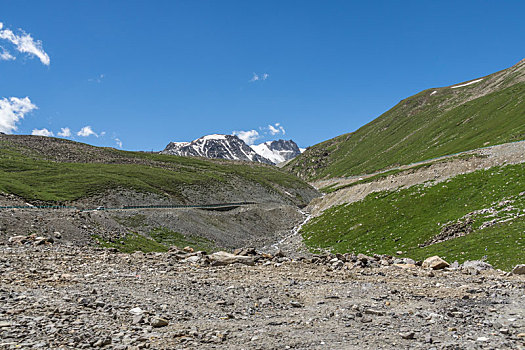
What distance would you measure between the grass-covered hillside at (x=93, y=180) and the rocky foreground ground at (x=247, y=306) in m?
73.9

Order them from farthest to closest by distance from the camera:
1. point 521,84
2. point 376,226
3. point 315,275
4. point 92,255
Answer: point 521,84
point 376,226
point 92,255
point 315,275

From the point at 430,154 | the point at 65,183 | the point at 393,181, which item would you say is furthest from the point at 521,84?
the point at 65,183

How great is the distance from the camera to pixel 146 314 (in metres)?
16.1

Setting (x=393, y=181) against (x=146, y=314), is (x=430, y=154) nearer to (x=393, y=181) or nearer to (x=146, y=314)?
(x=393, y=181)

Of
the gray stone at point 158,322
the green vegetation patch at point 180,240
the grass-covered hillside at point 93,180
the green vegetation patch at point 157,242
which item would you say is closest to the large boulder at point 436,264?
the gray stone at point 158,322

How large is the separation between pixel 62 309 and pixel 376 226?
52.2m

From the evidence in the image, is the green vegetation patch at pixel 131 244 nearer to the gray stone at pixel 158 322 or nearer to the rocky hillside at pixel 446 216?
the rocky hillside at pixel 446 216

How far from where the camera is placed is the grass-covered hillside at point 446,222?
34.7 meters

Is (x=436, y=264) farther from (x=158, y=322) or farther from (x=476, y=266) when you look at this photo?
(x=158, y=322)

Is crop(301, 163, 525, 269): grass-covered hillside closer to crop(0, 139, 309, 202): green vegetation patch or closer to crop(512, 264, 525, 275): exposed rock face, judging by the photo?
crop(512, 264, 525, 275): exposed rock face

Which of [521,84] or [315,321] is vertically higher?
[521,84]

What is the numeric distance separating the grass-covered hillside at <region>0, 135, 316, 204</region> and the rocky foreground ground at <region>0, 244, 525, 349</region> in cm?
7390

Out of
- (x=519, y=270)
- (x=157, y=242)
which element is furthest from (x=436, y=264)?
(x=157, y=242)

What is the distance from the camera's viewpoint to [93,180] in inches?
4355
